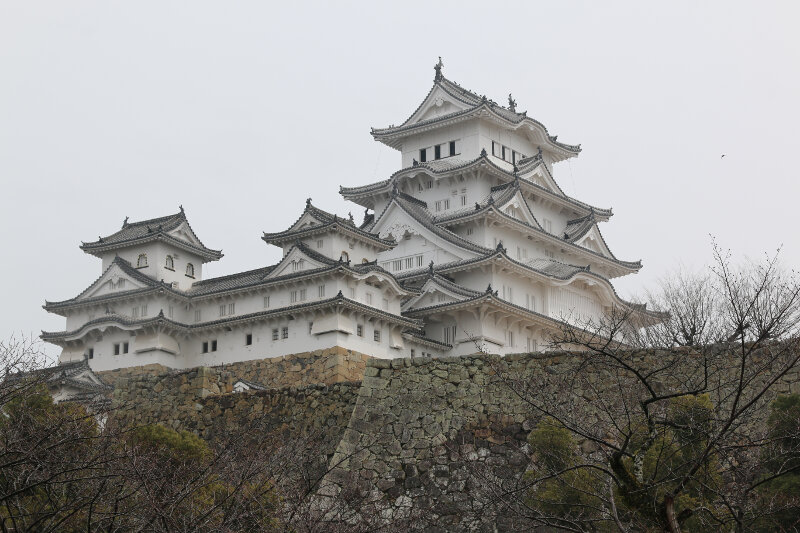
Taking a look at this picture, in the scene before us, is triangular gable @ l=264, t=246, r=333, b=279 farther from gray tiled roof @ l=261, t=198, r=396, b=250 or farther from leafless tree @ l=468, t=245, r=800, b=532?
leafless tree @ l=468, t=245, r=800, b=532

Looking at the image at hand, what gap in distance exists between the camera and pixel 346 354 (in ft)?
143

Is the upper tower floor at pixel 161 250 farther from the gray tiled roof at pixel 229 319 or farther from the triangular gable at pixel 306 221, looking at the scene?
the triangular gable at pixel 306 221

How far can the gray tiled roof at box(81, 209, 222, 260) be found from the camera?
4922cm

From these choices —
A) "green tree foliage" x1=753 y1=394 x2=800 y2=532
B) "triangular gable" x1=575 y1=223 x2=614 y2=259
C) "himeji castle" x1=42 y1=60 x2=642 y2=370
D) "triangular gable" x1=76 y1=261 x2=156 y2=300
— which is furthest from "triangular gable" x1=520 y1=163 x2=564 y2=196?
"green tree foliage" x1=753 y1=394 x2=800 y2=532

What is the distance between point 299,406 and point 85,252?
29.8m

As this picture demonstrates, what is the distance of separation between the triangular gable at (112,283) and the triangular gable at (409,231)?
10.5m

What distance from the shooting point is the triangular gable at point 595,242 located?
56281mm

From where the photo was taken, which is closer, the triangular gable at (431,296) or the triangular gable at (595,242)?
the triangular gable at (431,296)

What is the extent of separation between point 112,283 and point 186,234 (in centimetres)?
367

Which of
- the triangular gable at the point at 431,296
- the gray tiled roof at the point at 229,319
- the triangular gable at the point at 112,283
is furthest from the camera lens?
the triangular gable at the point at 112,283

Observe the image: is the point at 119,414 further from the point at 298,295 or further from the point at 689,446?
the point at 298,295

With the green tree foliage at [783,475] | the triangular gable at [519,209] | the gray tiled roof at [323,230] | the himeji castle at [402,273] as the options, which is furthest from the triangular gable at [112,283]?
the green tree foliage at [783,475]

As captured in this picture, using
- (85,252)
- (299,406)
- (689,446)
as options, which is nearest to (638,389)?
(689,446)

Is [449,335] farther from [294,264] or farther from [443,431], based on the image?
[443,431]
